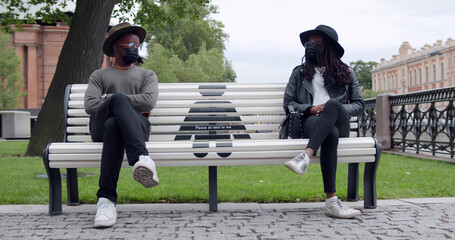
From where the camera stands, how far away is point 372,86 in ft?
346

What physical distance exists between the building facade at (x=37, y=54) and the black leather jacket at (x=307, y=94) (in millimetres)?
45074

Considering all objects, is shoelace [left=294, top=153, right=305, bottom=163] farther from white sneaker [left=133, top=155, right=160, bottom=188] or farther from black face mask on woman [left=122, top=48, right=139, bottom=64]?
black face mask on woman [left=122, top=48, right=139, bottom=64]

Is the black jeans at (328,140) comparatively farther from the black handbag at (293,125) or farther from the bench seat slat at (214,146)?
the black handbag at (293,125)

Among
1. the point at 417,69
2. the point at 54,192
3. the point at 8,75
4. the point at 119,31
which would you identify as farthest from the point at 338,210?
the point at 417,69

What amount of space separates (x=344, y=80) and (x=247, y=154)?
1.21 m

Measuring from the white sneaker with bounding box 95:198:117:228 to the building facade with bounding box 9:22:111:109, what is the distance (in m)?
45.6

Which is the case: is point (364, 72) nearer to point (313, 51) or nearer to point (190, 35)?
point (190, 35)

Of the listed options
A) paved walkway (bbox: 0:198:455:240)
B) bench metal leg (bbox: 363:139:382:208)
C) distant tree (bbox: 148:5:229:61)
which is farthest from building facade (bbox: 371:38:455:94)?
paved walkway (bbox: 0:198:455:240)

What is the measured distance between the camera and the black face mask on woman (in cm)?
454

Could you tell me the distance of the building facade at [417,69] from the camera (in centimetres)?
7331

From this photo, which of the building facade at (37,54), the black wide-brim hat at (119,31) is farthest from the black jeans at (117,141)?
the building facade at (37,54)

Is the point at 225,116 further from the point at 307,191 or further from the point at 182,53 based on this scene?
the point at 182,53

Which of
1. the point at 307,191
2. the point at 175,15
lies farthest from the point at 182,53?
the point at 307,191

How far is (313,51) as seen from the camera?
474 centimetres
